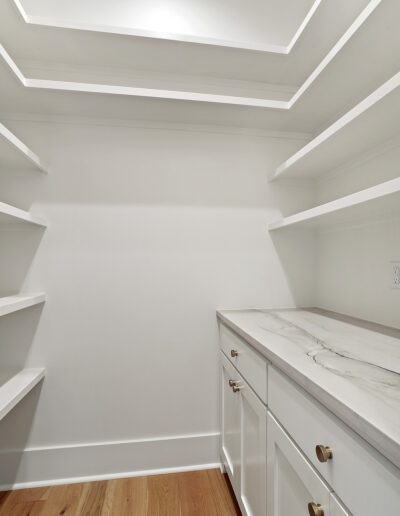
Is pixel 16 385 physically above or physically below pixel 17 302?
below

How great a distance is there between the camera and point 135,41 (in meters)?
1.35

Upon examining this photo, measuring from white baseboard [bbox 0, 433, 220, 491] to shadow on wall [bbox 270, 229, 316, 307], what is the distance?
37.9 inches

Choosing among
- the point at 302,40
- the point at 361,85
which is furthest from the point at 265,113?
the point at 361,85

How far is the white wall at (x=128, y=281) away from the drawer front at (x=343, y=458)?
930mm

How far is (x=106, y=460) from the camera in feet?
5.13

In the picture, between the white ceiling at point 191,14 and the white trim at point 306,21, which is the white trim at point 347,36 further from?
the white ceiling at point 191,14

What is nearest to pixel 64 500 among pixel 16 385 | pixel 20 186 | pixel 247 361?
pixel 16 385

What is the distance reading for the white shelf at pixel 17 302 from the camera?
1.13m

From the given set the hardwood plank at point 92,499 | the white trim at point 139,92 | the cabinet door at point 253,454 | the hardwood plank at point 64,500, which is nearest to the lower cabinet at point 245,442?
the cabinet door at point 253,454

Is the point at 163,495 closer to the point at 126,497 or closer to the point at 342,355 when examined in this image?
the point at 126,497

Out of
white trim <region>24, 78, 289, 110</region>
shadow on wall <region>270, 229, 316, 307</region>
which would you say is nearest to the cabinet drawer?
shadow on wall <region>270, 229, 316, 307</region>

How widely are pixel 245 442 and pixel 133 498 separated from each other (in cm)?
70

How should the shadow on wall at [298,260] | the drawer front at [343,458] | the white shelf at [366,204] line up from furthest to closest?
the shadow on wall at [298,260]
the white shelf at [366,204]
the drawer front at [343,458]

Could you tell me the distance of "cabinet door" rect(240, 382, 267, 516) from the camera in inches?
38.0
